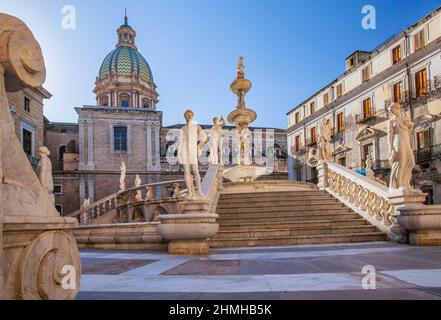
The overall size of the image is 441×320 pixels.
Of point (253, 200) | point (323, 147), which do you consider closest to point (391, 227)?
point (253, 200)

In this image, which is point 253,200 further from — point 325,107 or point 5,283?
point 325,107

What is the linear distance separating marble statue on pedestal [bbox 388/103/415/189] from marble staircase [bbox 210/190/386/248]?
1.40m

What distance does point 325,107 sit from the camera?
38625mm

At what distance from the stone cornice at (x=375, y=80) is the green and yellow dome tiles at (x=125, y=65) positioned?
78.6ft

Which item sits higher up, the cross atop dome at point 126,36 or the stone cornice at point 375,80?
the cross atop dome at point 126,36

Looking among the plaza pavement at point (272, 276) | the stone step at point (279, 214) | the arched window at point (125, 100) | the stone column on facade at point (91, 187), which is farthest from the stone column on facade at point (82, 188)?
the plaza pavement at point (272, 276)

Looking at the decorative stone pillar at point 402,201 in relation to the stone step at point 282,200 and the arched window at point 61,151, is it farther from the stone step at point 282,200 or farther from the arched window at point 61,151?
the arched window at point 61,151

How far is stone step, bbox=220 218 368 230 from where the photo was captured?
9.20 metres

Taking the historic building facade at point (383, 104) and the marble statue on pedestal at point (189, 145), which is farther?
the historic building facade at point (383, 104)

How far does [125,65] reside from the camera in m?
51.5

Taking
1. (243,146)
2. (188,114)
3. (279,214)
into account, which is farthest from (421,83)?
(188,114)

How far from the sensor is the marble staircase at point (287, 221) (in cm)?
844

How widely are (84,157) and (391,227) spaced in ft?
116

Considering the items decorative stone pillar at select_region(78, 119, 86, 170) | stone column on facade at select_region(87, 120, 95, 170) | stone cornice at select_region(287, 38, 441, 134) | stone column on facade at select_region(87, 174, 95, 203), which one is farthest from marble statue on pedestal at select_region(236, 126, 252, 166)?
decorative stone pillar at select_region(78, 119, 86, 170)
